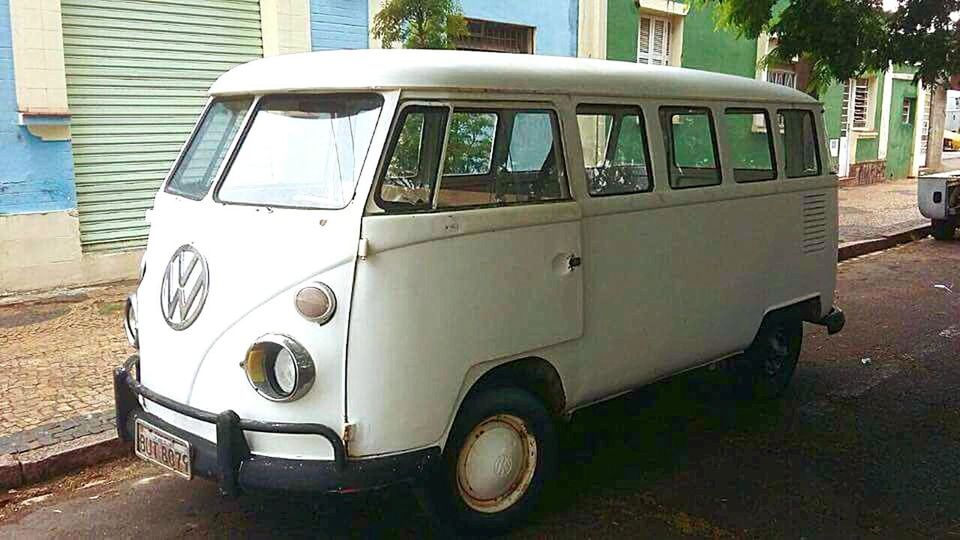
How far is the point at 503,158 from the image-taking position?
4.02 metres

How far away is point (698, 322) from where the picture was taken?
4984 millimetres

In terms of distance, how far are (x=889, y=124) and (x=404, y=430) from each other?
68.3 ft

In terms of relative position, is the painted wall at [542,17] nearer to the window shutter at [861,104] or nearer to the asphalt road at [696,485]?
the asphalt road at [696,485]

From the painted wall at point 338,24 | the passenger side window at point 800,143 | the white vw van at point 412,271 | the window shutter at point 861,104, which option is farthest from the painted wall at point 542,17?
the window shutter at point 861,104

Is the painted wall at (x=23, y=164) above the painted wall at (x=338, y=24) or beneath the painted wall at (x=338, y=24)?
beneath

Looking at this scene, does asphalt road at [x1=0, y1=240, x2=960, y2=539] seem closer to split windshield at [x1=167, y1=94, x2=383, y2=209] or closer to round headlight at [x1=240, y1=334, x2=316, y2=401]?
round headlight at [x1=240, y1=334, x2=316, y2=401]

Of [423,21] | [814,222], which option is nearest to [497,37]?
[423,21]

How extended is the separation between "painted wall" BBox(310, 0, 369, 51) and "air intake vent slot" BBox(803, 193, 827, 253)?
5.96 m

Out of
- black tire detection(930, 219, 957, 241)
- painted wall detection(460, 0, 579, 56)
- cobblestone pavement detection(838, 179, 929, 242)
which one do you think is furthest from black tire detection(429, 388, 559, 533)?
black tire detection(930, 219, 957, 241)

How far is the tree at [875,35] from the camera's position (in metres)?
6.72

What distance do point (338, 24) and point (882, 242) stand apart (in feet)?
27.2

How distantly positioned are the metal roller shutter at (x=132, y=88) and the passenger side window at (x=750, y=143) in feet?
20.2

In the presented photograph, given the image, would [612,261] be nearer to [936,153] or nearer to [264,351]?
[264,351]

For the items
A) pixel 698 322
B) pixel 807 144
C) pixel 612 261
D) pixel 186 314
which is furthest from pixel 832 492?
pixel 186 314
